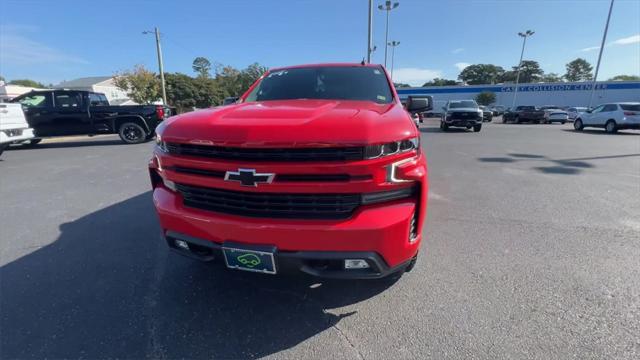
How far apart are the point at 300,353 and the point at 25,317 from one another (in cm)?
201

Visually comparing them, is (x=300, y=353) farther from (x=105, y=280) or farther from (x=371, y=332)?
(x=105, y=280)

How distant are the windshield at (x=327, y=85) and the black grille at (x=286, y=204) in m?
1.40

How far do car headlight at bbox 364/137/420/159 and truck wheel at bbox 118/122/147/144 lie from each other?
38.4 feet

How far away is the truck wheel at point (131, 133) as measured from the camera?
11.1m

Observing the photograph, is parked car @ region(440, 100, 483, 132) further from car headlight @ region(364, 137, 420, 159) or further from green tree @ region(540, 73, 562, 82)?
green tree @ region(540, 73, 562, 82)

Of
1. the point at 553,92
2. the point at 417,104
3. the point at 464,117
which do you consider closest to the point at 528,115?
the point at 464,117

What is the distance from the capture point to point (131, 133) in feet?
37.1

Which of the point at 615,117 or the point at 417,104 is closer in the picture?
the point at 417,104

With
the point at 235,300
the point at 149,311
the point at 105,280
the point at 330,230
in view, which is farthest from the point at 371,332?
the point at 105,280

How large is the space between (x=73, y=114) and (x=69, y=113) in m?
0.14

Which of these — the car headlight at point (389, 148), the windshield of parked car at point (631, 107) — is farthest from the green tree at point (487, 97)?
the car headlight at point (389, 148)

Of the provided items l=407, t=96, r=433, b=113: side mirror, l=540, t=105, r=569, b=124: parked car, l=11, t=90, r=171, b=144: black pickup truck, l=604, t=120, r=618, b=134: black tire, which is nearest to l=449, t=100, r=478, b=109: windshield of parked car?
l=604, t=120, r=618, b=134: black tire

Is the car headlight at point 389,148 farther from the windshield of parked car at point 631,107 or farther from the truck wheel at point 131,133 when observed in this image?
the windshield of parked car at point 631,107

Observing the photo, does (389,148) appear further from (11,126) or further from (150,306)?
(11,126)
